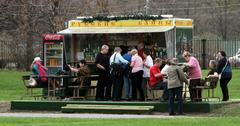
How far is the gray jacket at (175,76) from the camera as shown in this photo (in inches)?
818

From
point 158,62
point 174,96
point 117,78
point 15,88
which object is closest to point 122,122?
point 174,96

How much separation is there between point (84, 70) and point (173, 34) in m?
3.12

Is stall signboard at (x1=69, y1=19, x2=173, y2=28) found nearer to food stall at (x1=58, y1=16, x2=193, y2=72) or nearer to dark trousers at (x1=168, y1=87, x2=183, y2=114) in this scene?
food stall at (x1=58, y1=16, x2=193, y2=72)

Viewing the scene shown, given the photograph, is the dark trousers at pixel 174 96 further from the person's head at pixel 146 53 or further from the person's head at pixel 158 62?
the person's head at pixel 146 53

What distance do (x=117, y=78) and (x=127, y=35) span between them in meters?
2.45

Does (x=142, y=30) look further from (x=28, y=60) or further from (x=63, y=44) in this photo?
(x=28, y=60)

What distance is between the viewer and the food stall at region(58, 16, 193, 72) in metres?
23.2

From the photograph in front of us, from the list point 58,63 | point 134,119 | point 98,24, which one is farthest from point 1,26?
point 134,119

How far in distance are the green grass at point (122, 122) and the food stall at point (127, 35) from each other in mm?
4705

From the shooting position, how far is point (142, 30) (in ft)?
76.2

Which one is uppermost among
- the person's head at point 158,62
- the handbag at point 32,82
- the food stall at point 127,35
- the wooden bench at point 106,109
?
the food stall at point 127,35

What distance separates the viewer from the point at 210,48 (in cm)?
5109

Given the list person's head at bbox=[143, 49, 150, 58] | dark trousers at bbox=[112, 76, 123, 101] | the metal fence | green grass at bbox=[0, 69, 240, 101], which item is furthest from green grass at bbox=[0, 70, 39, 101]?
the metal fence

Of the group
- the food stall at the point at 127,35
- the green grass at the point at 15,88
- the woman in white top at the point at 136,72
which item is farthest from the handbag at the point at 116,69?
the green grass at the point at 15,88
